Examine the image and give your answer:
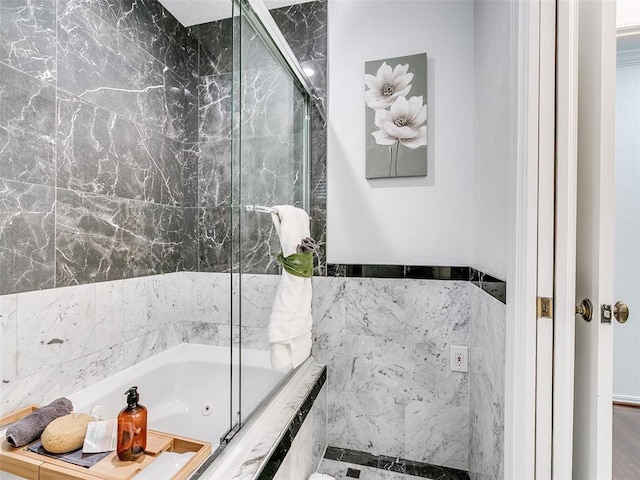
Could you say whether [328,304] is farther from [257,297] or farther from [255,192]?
[255,192]

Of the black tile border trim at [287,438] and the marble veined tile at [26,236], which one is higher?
the marble veined tile at [26,236]

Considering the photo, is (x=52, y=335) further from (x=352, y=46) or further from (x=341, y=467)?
(x=352, y=46)

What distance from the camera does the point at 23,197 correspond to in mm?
1147

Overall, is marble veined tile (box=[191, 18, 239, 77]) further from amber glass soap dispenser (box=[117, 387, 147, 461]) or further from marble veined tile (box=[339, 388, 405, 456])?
marble veined tile (box=[339, 388, 405, 456])

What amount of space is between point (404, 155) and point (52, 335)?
1.66m

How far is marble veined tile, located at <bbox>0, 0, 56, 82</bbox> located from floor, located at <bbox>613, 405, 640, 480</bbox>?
216 cm

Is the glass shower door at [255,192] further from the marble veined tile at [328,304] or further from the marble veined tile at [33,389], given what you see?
the marble veined tile at [33,389]

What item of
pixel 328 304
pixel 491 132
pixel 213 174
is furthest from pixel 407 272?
pixel 213 174

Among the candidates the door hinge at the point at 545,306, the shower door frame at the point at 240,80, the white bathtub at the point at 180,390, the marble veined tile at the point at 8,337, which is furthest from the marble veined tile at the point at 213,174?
the door hinge at the point at 545,306

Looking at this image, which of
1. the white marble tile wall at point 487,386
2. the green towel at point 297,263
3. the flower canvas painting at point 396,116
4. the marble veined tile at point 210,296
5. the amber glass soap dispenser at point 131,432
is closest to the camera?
the amber glass soap dispenser at point 131,432

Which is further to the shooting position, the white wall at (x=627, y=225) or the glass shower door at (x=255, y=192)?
the glass shower door at (x=255, y=192)

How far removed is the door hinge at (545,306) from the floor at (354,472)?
41.3 inches

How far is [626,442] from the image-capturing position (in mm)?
805

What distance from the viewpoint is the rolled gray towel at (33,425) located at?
2.97ft
